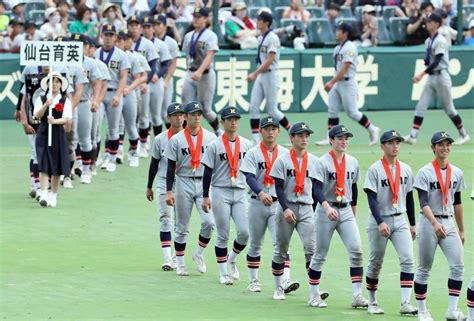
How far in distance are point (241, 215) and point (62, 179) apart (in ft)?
20.0

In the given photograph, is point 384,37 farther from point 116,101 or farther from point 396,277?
point 396,277

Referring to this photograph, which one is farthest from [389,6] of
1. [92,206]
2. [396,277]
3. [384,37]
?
[396,277]

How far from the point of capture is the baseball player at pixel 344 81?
20.9m

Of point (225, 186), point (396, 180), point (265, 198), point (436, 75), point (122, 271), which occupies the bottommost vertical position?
point (122, 271)

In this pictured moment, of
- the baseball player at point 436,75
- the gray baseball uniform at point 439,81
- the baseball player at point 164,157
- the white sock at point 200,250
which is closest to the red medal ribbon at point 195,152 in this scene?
the baseball player at point 164,157

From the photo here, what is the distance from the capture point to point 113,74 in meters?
19.4

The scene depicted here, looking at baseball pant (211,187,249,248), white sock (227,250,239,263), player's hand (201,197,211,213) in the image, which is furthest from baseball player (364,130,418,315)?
white sock (227,250,239,263)

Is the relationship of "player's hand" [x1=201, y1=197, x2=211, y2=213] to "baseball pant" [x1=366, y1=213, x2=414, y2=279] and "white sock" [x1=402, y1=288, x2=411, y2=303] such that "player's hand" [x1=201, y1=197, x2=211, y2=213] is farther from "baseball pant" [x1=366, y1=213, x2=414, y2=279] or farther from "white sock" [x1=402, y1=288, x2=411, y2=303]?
"white sock" [x1=402, y1=288, x2=411, y2=303]

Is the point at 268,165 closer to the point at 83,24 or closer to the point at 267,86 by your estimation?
the point at 267,86

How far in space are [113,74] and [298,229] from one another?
7.25 m

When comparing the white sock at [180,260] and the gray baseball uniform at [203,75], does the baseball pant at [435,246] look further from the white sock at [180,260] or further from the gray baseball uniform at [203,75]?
the gray baseball uniform at [203,75]

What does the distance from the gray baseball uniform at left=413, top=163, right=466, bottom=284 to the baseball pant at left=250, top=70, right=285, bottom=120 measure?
936 cm

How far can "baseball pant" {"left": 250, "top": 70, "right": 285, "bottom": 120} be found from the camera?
21.4 metres

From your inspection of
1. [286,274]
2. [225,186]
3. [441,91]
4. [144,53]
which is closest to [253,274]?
[286,274]
